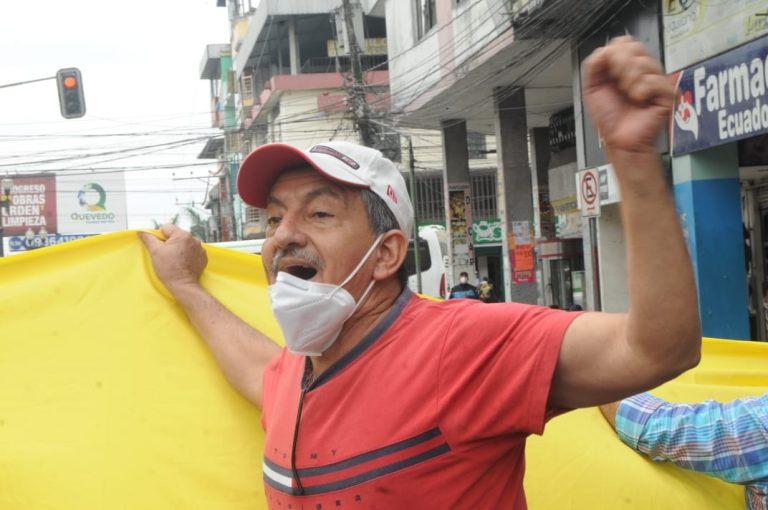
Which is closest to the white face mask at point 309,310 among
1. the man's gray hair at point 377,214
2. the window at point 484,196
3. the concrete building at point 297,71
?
the man's gray hair at point 377,214

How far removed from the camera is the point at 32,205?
60844 millimetres

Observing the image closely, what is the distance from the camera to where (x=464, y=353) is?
66.1 inches

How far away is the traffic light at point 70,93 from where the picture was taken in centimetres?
1955

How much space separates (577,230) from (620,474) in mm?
16494

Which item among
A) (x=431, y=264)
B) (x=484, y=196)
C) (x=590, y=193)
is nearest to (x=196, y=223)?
(x=484, y=196)

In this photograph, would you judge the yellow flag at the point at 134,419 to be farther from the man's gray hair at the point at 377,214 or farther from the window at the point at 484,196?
the window at the point at 484,196

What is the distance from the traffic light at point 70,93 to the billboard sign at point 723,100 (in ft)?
42.3

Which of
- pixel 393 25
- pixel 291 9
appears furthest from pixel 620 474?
pixel 291 9

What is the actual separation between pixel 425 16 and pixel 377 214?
2080 centimetres

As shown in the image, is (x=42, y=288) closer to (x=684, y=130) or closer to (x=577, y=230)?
Answer: (x=684, y=130)

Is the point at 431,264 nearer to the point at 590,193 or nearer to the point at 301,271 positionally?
the point at 590,193

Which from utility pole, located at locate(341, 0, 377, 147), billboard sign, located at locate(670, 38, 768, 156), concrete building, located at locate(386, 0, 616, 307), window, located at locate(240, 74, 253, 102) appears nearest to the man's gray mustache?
billboard sign, located at locate(670, 38, 768, 156)

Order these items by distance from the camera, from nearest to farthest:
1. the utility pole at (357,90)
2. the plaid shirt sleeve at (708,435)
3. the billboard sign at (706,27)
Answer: the plaid shirt sleeve at (708,435) < the billboard sign at (706,27) < the utility pole at (357,90)

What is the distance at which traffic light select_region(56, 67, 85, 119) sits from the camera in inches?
770
